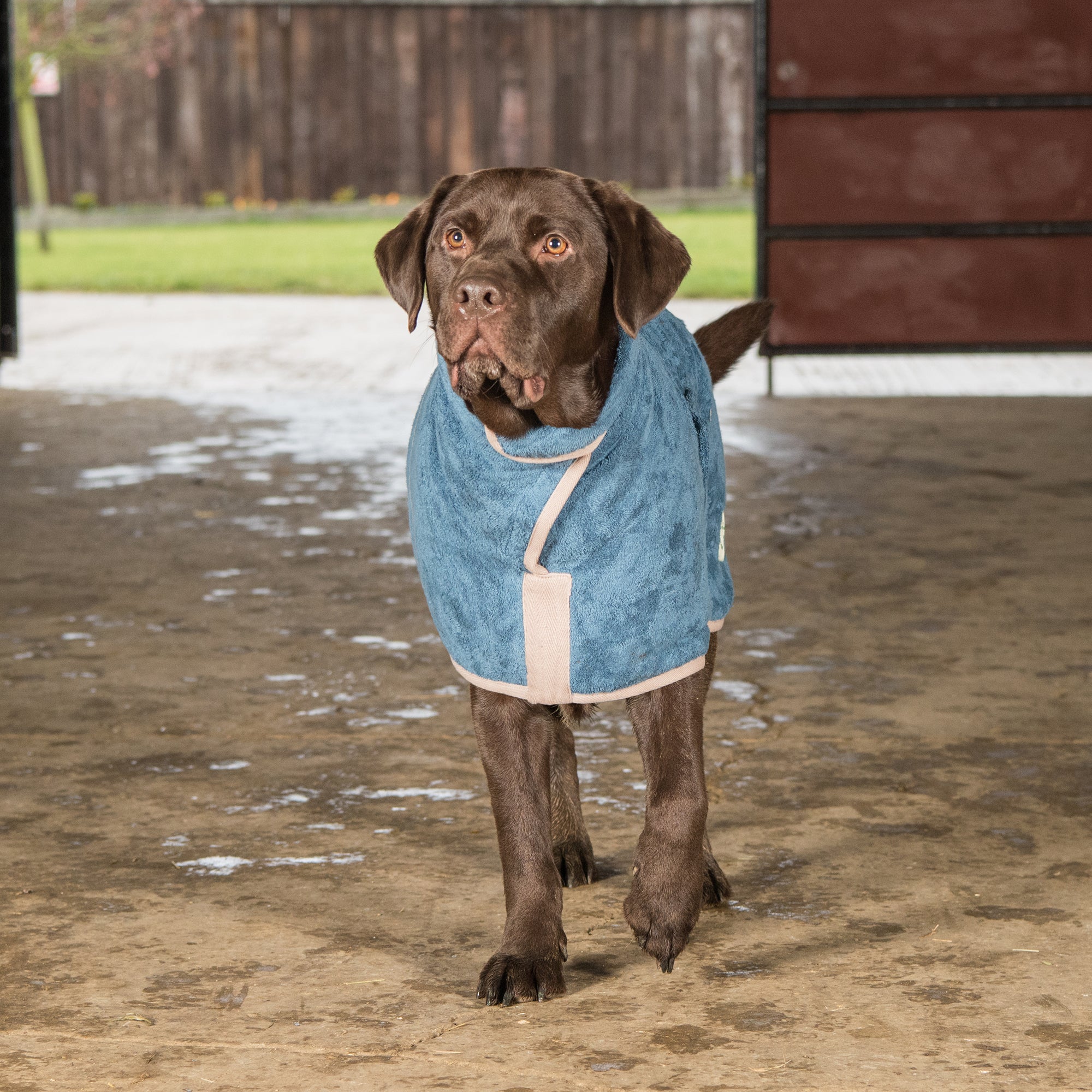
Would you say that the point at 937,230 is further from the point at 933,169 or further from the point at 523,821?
the point at 523,821

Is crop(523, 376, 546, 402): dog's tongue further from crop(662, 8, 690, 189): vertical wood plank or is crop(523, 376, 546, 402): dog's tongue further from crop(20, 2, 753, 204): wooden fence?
crop(662, 8, 690, 189): vertical wood plank

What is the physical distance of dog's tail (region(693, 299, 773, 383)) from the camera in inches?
155

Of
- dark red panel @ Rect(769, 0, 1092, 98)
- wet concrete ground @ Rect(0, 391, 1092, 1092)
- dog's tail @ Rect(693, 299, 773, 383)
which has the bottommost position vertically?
wet concrete ground @ Rect(0, 391, 1092, 1092)

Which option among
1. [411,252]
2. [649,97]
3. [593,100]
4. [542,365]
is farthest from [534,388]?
[649,97]

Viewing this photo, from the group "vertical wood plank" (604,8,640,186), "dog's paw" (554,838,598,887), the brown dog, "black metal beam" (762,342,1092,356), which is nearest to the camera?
the brown dog

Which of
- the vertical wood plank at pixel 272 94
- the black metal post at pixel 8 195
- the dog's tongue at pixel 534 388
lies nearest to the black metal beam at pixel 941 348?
the black metal post at pixel 8 195

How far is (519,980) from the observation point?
2.93m

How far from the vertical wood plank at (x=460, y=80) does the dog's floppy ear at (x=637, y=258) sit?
2032 centimetres

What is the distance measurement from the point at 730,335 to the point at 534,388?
1.12m

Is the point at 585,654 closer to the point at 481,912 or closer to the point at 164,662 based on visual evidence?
the point at 481,912

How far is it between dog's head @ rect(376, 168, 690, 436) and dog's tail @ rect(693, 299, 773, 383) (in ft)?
2.65

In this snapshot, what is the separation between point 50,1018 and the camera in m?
2.88

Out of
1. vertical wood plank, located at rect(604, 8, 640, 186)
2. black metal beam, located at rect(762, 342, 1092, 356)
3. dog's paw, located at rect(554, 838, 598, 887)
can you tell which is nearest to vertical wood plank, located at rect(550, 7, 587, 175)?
vertical wood plank, located at rect(604, 8, 640, 186)

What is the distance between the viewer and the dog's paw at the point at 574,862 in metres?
3.45
